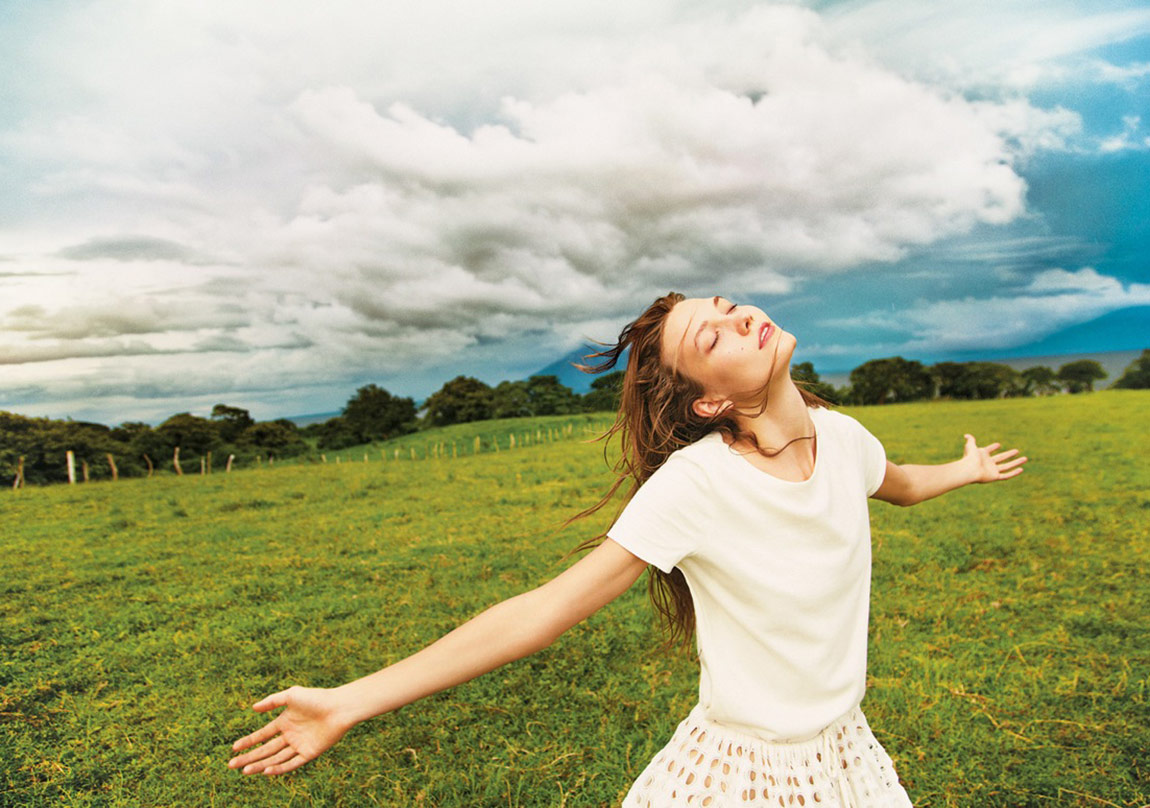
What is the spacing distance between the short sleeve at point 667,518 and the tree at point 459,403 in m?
29.4

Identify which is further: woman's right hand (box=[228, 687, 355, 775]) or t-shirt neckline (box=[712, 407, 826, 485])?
t-shirt neckline (box=[712, 407, 826, 485])

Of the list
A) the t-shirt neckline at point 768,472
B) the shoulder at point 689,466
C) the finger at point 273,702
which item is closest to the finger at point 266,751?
the finger at point 273,702

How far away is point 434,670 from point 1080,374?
39.0 m

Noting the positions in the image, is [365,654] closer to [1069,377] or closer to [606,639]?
[606,639]

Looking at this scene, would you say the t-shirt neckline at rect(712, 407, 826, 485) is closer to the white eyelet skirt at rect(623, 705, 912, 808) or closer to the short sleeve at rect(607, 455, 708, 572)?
the short sleeve at rect(607, 455, 708, 572)

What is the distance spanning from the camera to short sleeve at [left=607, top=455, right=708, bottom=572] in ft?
6.73

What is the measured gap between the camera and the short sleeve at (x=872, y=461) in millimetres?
2658

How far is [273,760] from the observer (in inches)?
78.3

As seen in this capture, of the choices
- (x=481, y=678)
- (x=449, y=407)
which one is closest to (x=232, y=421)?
(x=449, y=407)

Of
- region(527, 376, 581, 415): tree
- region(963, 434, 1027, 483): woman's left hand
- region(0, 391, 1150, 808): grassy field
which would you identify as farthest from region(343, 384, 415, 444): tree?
region(963, 434, 1027, 483): woman's left hand

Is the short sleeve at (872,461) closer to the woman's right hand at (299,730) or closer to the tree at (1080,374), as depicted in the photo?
the woman's right hand at (299,730)

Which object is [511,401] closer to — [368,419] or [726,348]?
[368,419]

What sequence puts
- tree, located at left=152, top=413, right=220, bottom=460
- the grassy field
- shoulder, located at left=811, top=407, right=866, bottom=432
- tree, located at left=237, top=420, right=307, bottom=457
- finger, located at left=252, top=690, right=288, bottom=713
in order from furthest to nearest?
1. tree, located at left=237, top=420, right=307, bottom=457
2. tree, located at left=152, top=413, right=220, bottom=460
3. the grassy field
4. shoulder, located at left=811, top=407, right=866, bottom=432
5. finger, located at left=252, top=690, right=288, bottom=713

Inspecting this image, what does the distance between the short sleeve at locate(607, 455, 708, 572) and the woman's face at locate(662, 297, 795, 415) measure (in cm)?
29
